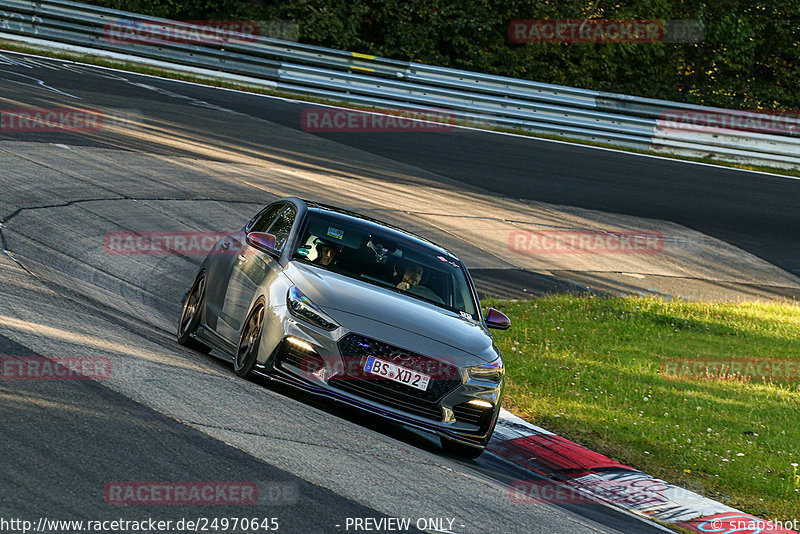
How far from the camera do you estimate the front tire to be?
314 inches

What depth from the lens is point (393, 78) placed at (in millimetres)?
28156

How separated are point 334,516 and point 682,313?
11394mm

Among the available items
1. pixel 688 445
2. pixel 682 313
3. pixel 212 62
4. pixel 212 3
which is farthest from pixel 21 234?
pixel 212 3

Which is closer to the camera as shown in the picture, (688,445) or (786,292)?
(688,445)

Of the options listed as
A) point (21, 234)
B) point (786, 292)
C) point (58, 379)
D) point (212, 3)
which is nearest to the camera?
point (58, 379)

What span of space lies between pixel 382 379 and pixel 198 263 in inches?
287

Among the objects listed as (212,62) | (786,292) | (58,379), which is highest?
(212,62)

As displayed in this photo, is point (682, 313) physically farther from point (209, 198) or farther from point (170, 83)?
point (170, 83)

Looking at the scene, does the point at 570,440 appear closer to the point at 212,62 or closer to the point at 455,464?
the point at 455,464

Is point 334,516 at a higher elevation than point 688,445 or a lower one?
higher

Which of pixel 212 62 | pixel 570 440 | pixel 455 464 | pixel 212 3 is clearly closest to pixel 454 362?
pixel 455 464

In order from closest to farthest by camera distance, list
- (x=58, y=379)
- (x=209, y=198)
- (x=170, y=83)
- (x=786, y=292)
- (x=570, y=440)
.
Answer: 1. (x=58, y=379)
2. (x=570, y=440)
3. (x=209, y=198)
4. (x=786, y=292)
5. (x=170, y=83)
